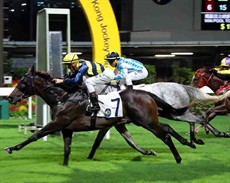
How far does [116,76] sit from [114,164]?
3.93 feet

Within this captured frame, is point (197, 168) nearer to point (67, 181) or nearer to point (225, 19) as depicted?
point (67, 181)

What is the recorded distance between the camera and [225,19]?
717 inches

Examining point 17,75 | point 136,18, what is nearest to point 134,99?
point 17,75

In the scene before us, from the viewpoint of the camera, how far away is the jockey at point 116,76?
7828 mm

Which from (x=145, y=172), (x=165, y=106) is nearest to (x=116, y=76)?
(x=165, y=106)

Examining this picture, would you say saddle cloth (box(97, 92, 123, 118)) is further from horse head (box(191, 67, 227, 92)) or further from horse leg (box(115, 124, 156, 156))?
horse head (box(191, 67, 227, 92))

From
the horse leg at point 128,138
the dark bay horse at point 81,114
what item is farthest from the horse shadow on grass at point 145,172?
the horse leg at point 128,138

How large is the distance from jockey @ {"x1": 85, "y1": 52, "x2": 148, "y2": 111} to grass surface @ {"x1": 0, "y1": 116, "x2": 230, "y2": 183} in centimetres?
90

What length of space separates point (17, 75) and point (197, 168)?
12.8 metres

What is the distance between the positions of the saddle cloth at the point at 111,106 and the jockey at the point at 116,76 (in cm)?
7

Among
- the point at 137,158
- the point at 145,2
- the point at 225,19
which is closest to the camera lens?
the point at 137,158

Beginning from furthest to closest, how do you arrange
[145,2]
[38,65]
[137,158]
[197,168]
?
[145,2] → [38,65] → [137,158] → [197,168]

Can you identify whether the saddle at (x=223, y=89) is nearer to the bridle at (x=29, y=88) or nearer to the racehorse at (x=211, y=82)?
the racehorse at (x=211, y=82)

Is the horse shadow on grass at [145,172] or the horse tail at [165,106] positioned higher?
the horse tail at [165,106]
